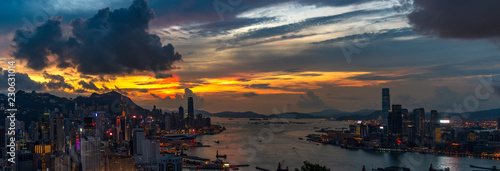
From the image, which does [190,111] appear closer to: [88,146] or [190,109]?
[190,109]

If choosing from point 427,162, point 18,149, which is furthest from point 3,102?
point 427,162

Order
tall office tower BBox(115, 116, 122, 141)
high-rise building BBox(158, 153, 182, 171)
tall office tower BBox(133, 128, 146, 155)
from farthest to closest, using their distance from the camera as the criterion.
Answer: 1. tall office tower BBox(115, 116, 122, 141)
2. tall office tower BBox(133, 128, 146, 155)
3. high-rise building BBox(158, 153, 182, 171)

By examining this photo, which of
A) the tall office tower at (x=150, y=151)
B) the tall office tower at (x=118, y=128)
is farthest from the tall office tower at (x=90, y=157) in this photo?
the tall office tower at (x=118, y=128)

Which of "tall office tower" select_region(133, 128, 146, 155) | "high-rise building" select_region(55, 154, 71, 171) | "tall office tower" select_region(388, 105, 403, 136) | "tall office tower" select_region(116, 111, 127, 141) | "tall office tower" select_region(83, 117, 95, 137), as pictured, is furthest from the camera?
"tall office tower" select_region(388, 105, 403, 136)

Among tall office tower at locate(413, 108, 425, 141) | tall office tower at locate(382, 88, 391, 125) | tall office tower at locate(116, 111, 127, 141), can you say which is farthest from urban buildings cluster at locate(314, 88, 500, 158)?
tall office tower at locate(116, 111, 127, 141)

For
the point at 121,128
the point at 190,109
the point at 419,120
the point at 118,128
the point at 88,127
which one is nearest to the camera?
the point at 88,127

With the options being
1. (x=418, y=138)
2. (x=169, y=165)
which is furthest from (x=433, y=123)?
(x=169, y=165)

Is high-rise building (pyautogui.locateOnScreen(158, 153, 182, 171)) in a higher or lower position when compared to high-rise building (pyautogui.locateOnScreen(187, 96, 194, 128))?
lower

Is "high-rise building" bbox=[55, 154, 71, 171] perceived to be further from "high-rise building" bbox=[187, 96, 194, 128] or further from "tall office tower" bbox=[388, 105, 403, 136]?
"high-rise building" bbox=[187, 96, 194, 128]

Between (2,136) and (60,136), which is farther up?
(2,136)

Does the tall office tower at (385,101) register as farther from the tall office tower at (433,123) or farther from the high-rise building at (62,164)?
the high-rise building at (62,164)

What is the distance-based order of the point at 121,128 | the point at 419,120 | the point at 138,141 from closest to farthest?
the point at 138,141 < the point at 121,128 < the point at 419,120
